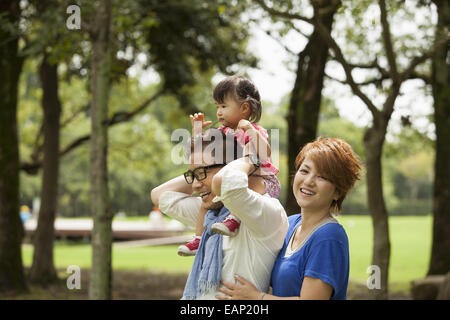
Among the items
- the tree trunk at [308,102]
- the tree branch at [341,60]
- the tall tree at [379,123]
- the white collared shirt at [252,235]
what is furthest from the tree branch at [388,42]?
the white collared shirt at [252,235]

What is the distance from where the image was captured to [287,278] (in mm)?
2174

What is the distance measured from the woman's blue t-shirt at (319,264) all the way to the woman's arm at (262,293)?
0.08 ft

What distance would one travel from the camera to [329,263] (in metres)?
2.09

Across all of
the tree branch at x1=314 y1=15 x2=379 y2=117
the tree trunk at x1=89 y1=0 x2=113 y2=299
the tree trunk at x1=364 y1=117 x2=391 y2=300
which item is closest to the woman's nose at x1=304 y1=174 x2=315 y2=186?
the tree branch at x1=314 y1=15 x2=379 y2=117


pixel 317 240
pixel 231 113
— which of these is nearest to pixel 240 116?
pixel 231 113

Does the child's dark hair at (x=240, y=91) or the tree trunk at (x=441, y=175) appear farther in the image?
the tree trunk at (x=441, y=175)

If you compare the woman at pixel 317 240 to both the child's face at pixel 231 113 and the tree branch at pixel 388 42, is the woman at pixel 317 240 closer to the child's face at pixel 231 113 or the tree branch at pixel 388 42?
the child's face at pixel 231 113

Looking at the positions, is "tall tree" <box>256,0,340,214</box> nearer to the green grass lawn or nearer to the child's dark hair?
the child's dark hair

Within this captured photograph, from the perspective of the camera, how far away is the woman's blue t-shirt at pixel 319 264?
6.87 feet

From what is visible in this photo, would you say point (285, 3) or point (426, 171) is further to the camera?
point (426, 171)

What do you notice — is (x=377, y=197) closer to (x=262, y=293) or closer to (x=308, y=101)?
(x=308, y=101)
